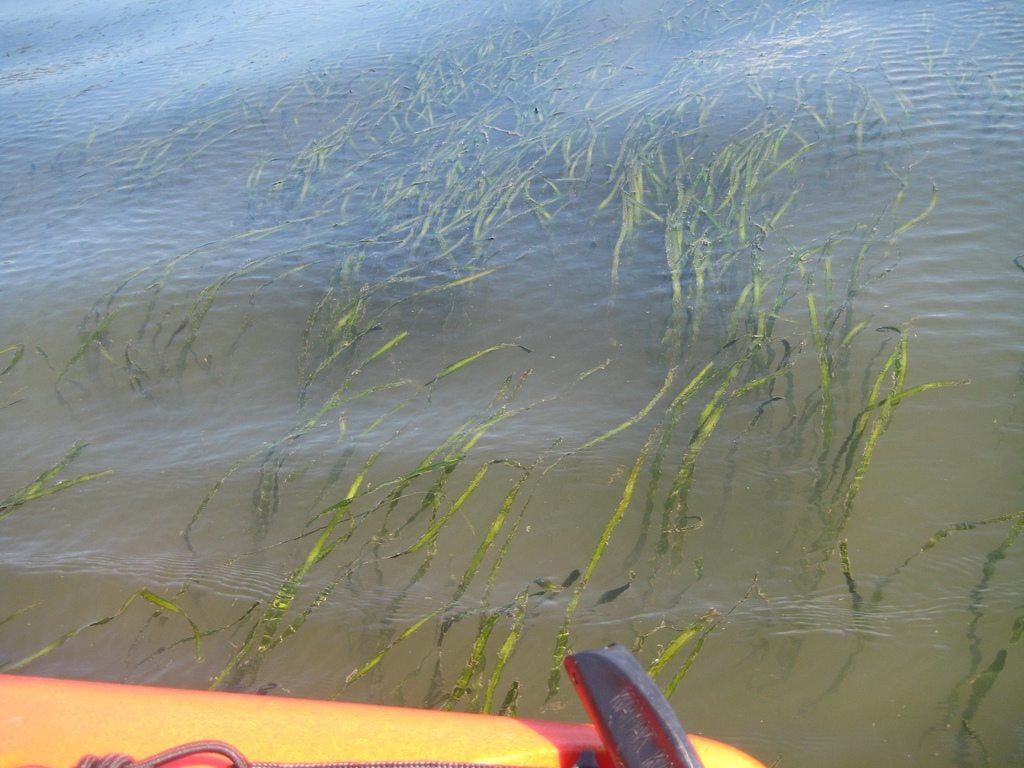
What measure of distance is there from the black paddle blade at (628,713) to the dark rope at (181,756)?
2.20 ft

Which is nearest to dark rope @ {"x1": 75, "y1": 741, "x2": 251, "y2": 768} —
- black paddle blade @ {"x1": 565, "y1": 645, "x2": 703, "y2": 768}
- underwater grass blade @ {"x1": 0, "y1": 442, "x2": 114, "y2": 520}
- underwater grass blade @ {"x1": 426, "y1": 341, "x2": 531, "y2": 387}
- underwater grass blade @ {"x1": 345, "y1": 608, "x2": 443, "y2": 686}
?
black paddle blade @ {"x1": 565, "y1": 645, "x2": 703, "y2": 768}

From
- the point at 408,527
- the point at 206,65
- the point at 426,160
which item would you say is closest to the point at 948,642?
the point at 408,527

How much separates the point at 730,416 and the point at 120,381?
9.58 feet

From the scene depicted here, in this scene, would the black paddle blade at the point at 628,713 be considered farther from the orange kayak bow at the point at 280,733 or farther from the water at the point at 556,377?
the water at the point at 556,377

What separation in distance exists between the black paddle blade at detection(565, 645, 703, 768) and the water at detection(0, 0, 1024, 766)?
32.9 inches

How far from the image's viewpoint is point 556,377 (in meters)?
3.75

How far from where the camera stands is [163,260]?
16.6 feet

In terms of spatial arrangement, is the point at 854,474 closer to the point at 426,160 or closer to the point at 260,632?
the point at 260,632

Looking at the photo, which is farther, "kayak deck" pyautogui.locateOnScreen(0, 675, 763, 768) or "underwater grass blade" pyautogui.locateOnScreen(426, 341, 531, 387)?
"underwater grass blade" pyautogui.locateOnScreen(426, 341, 531, 387)

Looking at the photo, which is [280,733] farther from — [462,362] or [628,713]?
[462,362]

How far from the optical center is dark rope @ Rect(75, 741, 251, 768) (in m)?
1.62

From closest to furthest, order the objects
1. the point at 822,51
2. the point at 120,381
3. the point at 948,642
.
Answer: the point at 948,642, the point at 120,381, the point at 822,51

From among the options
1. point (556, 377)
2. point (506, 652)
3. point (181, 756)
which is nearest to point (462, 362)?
point (556, 377)

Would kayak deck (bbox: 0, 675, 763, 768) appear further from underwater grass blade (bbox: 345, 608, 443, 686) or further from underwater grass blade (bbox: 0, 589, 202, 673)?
underwater grass blade (bbox: 0, 589, 202, 673)
